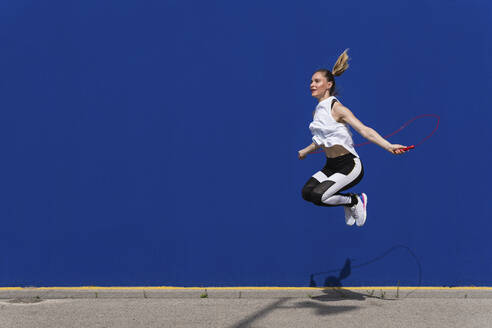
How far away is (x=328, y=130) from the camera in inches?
175

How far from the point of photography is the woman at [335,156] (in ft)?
13.9

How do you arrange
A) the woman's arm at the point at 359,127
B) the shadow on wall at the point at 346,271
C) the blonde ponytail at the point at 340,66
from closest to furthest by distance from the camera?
the woman's arm at the point at 359,127, the blonde ponytail at the point at 340,66, the shadow on wall at the point at 346,271

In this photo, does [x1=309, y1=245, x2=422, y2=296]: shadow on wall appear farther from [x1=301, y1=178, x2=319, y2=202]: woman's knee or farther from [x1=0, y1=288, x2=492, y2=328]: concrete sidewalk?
[x1=301, y1=178, x2=319, y2=202]: woman's knee

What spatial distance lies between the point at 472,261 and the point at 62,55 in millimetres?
5364

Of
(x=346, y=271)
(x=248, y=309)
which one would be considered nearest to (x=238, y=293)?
(x=248, y=309)

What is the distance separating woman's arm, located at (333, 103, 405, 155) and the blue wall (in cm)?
128

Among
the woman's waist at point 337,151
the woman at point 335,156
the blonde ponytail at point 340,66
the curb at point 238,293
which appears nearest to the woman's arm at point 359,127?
the woman at point 335,156

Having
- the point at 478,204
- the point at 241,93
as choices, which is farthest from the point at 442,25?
the point at 241,93

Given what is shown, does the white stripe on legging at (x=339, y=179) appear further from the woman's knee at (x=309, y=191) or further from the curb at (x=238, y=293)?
the curb at (x=238, y=293)

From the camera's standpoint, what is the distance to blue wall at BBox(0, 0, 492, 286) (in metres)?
5.70

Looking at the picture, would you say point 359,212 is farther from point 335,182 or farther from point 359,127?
point 359,127

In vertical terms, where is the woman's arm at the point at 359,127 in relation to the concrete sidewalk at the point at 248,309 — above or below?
above

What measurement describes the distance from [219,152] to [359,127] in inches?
78.0

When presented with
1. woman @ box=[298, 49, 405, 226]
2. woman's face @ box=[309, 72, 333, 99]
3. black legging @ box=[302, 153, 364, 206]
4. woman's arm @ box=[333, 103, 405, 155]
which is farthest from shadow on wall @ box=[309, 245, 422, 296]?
woman's face @ box=[309, 72, 333, 99]
